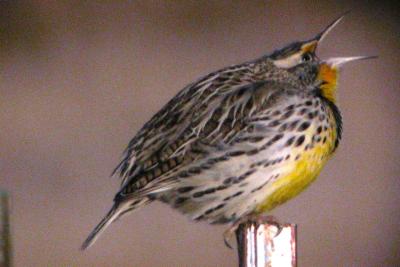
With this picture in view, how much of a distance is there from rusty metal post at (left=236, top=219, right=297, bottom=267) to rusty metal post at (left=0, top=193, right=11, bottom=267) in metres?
0.25

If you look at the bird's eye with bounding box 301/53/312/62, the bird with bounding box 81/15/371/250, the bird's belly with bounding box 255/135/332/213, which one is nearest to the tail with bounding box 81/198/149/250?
the bird with bounding box 81/15/371/250

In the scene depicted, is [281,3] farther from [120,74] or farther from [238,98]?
[238,98]

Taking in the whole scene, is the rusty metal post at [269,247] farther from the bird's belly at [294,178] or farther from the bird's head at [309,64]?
the bird's head at [309,64]

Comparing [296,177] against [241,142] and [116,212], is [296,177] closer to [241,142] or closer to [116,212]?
[241,142]

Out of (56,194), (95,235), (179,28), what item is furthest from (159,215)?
(95,235)

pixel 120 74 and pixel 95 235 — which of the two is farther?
pixel 120 74

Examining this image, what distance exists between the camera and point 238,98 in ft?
4.42

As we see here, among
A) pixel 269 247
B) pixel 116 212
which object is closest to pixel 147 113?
pixel 116 212

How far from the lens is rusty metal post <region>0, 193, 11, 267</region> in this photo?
107 centimetres

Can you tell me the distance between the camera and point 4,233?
3.52ft

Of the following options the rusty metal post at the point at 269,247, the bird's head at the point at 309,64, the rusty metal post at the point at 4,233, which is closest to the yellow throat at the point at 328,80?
the bird's head at the point at 309,64

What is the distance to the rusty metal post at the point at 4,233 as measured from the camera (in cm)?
107

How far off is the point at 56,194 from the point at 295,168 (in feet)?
2.20

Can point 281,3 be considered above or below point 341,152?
above
